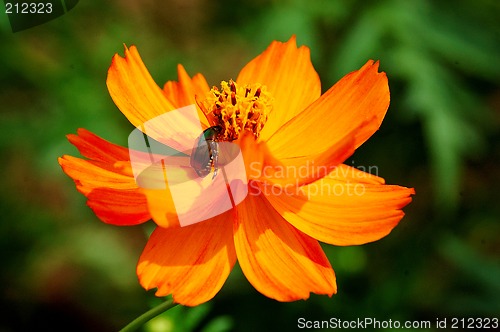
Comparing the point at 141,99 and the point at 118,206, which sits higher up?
the point at 141,99

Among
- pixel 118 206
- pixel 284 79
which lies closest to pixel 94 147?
pixel 118 206

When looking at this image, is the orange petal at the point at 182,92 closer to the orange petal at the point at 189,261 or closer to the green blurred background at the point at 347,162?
the orange petal at the point at 189,261

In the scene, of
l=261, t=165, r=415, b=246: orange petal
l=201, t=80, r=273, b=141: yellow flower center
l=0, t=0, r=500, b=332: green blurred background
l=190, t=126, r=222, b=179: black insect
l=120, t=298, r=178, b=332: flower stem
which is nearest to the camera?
l=120, t=298, r=178, b=332: flower stem

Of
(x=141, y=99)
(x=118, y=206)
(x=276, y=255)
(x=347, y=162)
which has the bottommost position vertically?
(x=347, y=162)

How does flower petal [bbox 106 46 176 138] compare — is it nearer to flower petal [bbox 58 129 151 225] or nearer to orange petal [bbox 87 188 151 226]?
flower petal [bbox 58 129 151 225]

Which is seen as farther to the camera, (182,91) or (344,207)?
(182,91)

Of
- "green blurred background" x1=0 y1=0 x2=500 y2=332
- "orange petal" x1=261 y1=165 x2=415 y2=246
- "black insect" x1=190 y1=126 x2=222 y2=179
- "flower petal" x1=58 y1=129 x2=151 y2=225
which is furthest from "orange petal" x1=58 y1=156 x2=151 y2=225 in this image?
"green blurred background" x1=0 y1=0 x2=500 y2=332

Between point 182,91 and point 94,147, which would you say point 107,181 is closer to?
point 94,147

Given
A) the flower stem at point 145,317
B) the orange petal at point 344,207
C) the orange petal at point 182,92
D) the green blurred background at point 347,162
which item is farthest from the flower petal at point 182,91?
the green blurred background at point 347,162
